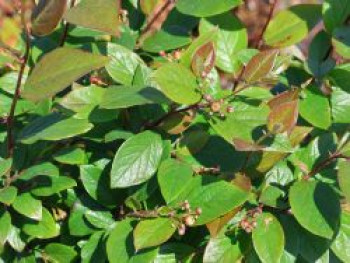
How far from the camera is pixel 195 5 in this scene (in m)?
1.53

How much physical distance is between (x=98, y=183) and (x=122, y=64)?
0.86 ft

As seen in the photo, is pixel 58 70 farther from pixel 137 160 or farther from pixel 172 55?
pixel 172 55

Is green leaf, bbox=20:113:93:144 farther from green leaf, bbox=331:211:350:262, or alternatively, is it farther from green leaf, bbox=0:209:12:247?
green leaf, bbox=331:211:350:262

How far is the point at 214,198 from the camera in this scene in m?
1.33

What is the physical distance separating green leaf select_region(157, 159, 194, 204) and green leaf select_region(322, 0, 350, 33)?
1.90 ft

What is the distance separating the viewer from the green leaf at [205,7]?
150cm

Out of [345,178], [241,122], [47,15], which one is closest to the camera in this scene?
[47,15]

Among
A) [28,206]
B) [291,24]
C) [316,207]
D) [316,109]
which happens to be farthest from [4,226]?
[291,24]

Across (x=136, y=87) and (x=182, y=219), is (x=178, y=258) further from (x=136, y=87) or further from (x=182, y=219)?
(x=136, y=87)

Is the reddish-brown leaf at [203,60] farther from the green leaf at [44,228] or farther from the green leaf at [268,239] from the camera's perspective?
the green leaf at [44,228]

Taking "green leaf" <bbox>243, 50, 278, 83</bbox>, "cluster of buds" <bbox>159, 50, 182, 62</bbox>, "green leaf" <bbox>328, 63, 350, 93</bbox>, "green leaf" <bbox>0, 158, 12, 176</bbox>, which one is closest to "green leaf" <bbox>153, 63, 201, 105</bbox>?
"green leaf" <bbox>243, 50, 278, 83</bbox>

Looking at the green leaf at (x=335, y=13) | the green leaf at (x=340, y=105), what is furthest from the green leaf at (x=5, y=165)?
the green leaf at (x=335, y=13)

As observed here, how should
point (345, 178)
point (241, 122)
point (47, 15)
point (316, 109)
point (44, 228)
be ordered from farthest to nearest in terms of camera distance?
point (316, 109), point (44, 228), point (241, 122), point (345, 178), point (47, 15)

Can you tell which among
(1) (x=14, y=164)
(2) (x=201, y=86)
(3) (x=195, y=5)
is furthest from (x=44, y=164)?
(3) (x=195, y=5)
